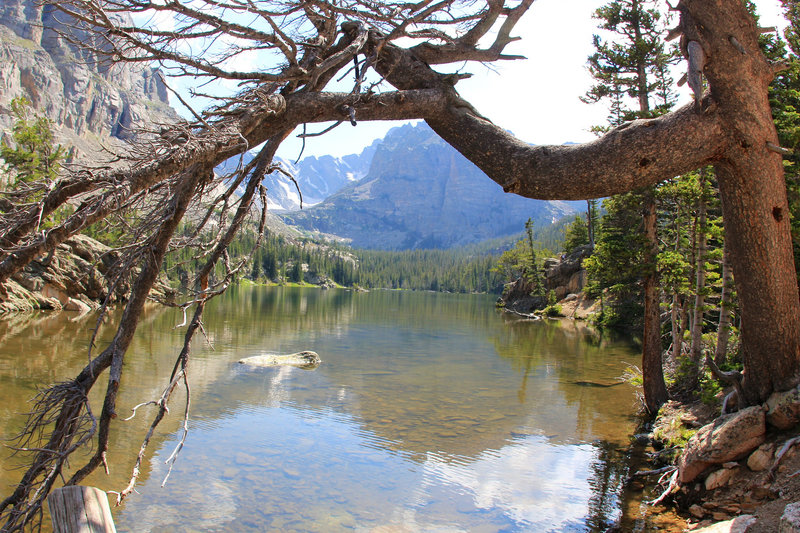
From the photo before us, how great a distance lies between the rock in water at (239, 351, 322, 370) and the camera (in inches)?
728

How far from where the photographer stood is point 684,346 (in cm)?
1301

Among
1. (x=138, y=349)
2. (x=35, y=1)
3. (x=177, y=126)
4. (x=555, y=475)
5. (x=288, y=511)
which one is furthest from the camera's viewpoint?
(x=138, y=349)

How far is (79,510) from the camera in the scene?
2.17 metres

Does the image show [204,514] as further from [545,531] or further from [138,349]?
[138,349]

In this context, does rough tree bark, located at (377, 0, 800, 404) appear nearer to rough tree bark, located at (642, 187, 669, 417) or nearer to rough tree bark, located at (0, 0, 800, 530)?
rough tree bark, located at (0, 0, 800, 530)

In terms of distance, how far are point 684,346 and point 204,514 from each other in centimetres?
1205

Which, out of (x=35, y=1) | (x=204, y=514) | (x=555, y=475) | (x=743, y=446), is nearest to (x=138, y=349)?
(x=204, y=514)

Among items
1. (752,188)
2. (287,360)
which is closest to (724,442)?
(752,188)

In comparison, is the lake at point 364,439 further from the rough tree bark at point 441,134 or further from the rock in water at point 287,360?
the rough tree bark at point 441,134

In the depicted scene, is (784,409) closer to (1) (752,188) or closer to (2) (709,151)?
(1) (752,188)

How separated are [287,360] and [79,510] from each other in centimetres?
1736

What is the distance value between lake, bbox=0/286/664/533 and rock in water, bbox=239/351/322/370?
80cm

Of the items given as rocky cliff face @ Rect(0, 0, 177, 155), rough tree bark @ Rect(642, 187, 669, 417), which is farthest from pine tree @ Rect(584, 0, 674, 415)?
rocky cliff face @ Rect(0, 0, 177, 155)

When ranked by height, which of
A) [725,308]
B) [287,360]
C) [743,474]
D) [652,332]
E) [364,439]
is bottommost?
[364,439]
